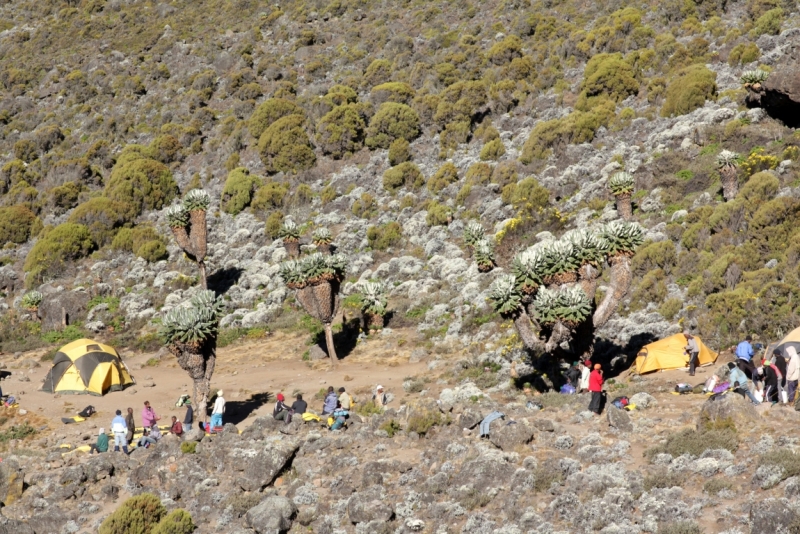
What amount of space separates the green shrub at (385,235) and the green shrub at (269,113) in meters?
18.4

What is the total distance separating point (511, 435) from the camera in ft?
49.0

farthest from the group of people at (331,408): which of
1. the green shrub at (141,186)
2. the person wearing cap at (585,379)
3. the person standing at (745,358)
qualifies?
the green shrub at (141,186)

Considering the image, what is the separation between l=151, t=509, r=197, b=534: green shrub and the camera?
14039mm

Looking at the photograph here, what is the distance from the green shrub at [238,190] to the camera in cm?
4547

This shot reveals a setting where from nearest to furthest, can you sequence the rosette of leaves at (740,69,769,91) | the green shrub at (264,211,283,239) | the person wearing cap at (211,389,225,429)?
the person wearing cap at (211,389,225,429), the rosette of leaves at (740,69,769,91), the green shrub at (264,211,283,239)

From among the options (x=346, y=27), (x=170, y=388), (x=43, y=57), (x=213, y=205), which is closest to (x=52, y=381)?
(x=170, y=388)

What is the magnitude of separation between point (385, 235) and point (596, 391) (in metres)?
22.3

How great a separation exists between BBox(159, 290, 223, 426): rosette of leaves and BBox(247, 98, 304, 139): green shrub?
109 feet

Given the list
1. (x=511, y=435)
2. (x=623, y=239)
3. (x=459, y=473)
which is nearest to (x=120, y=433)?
(x=459, y=473)

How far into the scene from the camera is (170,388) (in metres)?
25.6

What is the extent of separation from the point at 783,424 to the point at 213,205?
132 ft

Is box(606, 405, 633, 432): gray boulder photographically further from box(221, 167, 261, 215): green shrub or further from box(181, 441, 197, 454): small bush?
box(221, 167, 261, 215): green shrub

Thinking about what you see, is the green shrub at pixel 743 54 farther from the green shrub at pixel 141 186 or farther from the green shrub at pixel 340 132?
the green shrub at pixel 141 186

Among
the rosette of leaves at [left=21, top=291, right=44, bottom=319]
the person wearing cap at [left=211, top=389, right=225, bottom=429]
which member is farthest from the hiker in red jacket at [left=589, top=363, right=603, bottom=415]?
the rosette of leaves at [left=21, top=291, right=44, bottom=319]
